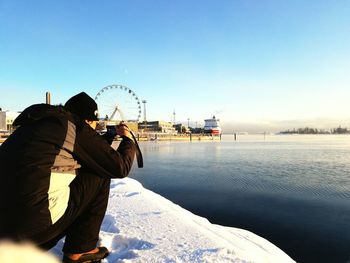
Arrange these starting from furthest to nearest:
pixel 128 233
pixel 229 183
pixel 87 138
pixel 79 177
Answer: pixel 229 183, pixel 128 233, pixel 79 177, pixel 87 138

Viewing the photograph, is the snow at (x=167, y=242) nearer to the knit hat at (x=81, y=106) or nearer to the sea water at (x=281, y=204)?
the knit hat at (x=81, y=106)

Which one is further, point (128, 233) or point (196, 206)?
point (196, 206)

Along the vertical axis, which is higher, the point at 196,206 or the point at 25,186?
the point at 25,186

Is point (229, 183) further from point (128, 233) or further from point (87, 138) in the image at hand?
point (87, 138)

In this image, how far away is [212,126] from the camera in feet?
387

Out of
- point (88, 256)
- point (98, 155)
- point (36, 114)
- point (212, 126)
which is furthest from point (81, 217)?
point (212, 126)

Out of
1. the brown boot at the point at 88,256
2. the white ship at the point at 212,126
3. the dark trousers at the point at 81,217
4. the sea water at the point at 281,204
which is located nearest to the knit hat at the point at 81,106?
the dark trousers at the point at 81,217

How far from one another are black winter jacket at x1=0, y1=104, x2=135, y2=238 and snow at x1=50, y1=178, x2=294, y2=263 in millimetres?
1122

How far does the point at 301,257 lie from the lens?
496cm

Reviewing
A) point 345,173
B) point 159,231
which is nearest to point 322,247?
point 159,231

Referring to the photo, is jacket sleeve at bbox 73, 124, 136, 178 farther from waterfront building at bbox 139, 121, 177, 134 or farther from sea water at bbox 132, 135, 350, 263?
waterfront building at bbox 139, 121, 177, 134

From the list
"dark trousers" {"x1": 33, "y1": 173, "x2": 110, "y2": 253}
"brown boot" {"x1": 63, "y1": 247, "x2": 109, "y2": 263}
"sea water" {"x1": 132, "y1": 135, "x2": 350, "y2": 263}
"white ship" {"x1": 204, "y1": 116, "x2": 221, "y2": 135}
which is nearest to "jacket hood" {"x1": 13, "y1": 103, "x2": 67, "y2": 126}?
"dark trousers" {"x1": 33, "y1": 173, "x2": 110, "y2": 253}

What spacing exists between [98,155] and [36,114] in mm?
461

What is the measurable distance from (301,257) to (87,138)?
4.40 metres
